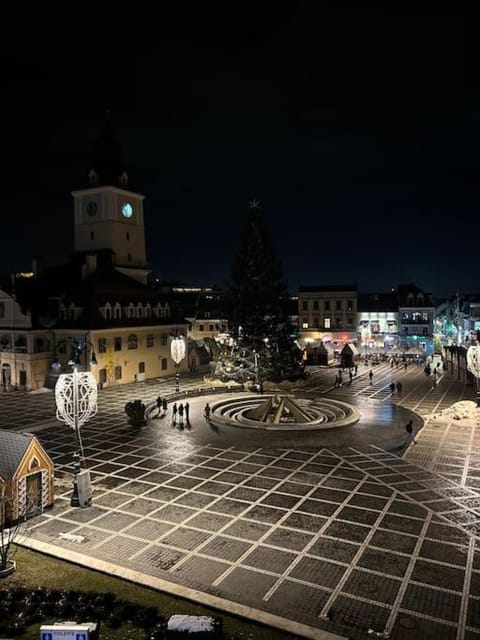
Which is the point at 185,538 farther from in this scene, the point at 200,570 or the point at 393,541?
the point at 393,541

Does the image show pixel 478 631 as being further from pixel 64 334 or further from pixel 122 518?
pixel 64 334

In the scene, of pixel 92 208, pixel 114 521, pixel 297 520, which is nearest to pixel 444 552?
pixel 297 520

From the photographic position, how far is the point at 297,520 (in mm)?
19766

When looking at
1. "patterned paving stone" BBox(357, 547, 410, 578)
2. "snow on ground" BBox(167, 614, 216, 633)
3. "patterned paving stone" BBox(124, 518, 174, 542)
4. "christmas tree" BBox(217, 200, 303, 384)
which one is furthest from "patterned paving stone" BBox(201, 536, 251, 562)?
"christmas tree" BBox(217, 200, 303, 384)

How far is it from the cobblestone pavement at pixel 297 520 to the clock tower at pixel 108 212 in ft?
114

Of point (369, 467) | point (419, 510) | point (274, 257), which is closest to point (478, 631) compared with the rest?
point (419, 510)

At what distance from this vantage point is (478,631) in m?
12.7

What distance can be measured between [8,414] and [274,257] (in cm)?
3100

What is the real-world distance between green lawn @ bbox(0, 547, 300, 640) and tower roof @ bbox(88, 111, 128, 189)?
183ft

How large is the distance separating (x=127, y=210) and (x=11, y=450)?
2025 inches

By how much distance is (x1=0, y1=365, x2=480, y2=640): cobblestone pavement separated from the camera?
14.2m

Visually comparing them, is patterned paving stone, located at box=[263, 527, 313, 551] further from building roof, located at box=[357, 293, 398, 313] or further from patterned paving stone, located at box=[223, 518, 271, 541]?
building roof, located at box=[357, 293, 398, 313]

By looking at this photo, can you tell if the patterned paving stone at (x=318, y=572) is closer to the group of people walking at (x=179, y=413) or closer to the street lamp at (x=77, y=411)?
the street lamp at (x=77, y=411)

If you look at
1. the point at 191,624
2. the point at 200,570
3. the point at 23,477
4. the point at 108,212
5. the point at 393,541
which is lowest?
the point at 393,541
